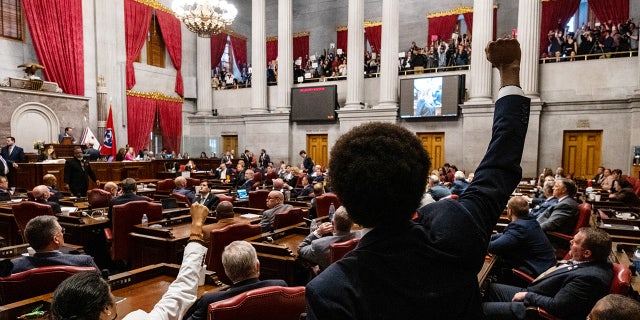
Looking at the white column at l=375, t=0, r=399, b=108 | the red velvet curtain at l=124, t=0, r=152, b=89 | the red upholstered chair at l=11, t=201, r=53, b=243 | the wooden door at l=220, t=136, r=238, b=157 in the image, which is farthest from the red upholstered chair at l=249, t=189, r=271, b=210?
the wooden door at l=220, t=136, r=238, b=157

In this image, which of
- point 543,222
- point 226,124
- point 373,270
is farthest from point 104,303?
point 226,124

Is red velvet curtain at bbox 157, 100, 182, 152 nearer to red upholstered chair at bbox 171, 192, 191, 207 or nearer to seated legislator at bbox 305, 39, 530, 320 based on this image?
red upholstered chair at bbox 171, 192, 191, 207

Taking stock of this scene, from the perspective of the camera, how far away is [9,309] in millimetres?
2258

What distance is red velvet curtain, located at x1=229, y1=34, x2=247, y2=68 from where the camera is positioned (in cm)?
2058

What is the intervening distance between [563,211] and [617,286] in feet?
8.79

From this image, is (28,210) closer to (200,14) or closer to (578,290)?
(578,290)

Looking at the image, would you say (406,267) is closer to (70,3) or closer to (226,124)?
(70,3)

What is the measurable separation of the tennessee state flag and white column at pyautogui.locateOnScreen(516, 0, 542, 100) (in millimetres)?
13439

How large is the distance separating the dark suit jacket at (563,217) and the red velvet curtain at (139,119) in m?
14.9

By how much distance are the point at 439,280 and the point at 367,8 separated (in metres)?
20.1

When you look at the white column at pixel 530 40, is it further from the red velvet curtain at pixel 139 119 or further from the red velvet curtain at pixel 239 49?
the red velvet curtain at pixel 139 119

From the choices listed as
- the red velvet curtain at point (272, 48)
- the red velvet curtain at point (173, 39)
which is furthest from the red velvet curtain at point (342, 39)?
the red velvet curtain at point (173, 39)

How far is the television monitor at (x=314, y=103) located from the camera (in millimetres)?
15633

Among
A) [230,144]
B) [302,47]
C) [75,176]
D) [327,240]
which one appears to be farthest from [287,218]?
[302,47]
